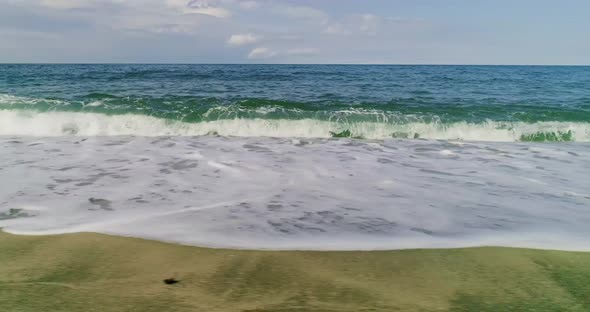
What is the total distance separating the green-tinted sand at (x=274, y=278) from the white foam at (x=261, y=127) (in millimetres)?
7567

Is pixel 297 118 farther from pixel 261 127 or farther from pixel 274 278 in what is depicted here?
pixel 274 278

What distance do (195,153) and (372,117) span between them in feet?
20.2

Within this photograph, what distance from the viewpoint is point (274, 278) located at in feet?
8.32

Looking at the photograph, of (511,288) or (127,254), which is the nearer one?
(511,288)

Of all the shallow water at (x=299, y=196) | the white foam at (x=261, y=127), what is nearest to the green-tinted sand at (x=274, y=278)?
the shallow water at (x=299, y=196)

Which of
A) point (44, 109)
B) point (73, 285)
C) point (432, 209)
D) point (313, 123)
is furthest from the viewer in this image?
point (44, 109)

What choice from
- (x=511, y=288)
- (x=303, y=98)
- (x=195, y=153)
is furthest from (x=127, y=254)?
(x=303, y=98)

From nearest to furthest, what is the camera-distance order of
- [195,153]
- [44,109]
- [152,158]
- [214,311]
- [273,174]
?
[214,311] → [273,174] → [152,158] → [195,153] → [44,109]

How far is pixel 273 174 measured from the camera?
17.9 ft

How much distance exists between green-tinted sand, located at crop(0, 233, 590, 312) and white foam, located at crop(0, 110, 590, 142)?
24.8ft

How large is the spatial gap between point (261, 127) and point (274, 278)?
8.47m

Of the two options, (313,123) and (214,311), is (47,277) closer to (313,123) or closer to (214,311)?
(214,311)

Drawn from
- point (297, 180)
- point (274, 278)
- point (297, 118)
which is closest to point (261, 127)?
point (297, 118)

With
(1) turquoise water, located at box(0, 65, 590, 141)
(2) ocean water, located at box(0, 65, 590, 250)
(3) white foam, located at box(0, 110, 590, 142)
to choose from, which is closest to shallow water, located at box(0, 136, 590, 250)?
(2) ocean water, located at box(0, 65, 590, 250)
